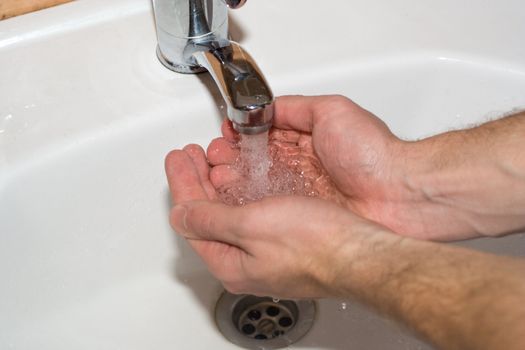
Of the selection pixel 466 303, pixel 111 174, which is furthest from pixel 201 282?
pixel 466 303

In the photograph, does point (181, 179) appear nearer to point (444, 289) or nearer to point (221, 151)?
point (221, 151)

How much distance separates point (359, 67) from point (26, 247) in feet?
0.89

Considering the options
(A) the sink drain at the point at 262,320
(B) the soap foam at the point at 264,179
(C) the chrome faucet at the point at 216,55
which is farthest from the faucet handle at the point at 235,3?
(A) the sink drain at the point at 262,320

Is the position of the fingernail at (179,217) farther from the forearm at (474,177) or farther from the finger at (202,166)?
the forearm at (474,177)

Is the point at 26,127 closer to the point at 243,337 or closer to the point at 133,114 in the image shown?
the point at 133,114

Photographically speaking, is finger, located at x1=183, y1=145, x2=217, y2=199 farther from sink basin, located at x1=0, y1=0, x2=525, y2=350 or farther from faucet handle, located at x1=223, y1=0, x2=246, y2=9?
faucet handle, located at x1=223, y1=0, x2=246, y2=9

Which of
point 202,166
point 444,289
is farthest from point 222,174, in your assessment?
point 444,289

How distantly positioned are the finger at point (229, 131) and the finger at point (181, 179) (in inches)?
1.5

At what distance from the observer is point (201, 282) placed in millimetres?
606

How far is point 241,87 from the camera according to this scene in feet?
1.50

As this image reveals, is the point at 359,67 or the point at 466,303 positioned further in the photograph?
the point at 359,67

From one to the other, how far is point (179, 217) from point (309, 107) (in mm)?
130

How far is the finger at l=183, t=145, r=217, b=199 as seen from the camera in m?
0.53

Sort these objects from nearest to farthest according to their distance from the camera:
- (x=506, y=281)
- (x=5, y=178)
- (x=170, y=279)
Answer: (x=506, y=281), (x=5, y=178), (x=170, y=279)
